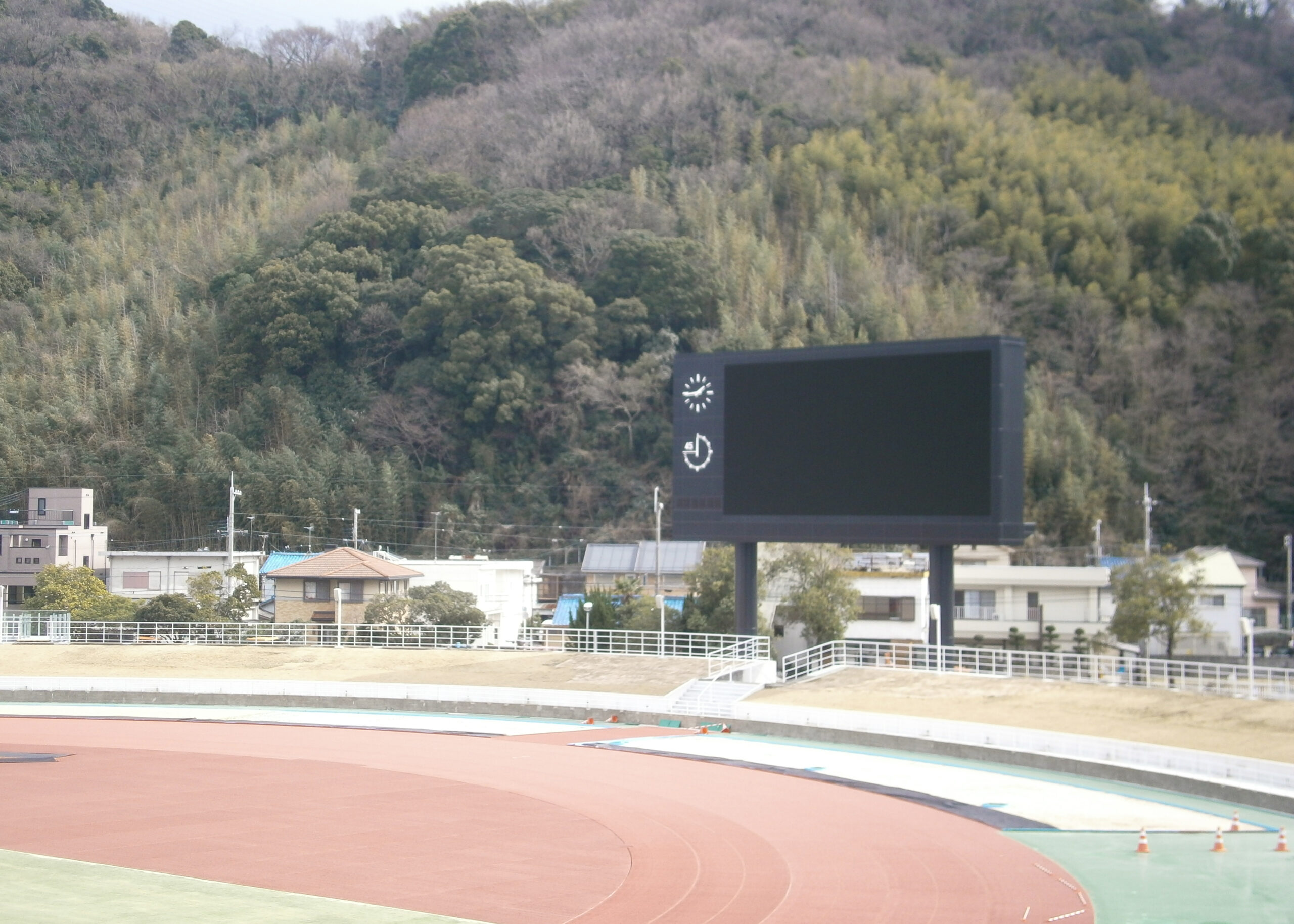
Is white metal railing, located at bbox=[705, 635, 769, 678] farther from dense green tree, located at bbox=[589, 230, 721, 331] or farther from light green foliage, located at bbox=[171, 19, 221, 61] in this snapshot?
light green foliage, located at bbox=[171, 19, 221, 61]

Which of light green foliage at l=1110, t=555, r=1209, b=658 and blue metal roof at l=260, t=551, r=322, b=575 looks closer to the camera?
light green foliage at l=1110, t=555, r=1209, b=658

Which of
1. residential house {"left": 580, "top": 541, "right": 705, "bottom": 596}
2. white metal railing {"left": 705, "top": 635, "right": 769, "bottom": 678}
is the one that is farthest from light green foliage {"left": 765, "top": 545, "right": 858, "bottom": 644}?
residential house {"left": 580, "top": 541, "right": 705, "bottom": 596}

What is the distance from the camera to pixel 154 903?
17.9 m

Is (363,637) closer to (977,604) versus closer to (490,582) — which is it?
(490,582)

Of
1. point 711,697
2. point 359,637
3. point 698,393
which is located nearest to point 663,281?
point 359,637

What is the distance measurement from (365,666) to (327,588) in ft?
34.3

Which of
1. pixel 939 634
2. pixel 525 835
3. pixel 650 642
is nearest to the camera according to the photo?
pixel 525 835

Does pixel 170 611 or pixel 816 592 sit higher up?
pixel 816 592

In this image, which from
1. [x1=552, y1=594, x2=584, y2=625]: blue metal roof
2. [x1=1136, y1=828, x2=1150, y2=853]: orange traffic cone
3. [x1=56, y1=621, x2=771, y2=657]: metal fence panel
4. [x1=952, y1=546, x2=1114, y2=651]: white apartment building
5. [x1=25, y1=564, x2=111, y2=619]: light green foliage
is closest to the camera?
[x1=1136, y1=828, x2=1150, y2=853]: orange traffic cone

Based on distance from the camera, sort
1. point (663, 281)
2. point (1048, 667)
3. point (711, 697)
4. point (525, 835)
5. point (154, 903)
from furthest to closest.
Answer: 1. point (663, 281)
2. point (1048, 667)
3. point (711, 697)
4. point (525, 835)
5. point (154, 903)

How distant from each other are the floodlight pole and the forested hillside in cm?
3264

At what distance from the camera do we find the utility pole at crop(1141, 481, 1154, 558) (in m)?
58.2

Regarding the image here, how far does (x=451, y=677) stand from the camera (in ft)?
138

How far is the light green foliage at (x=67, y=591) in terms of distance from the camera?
5419 cm
